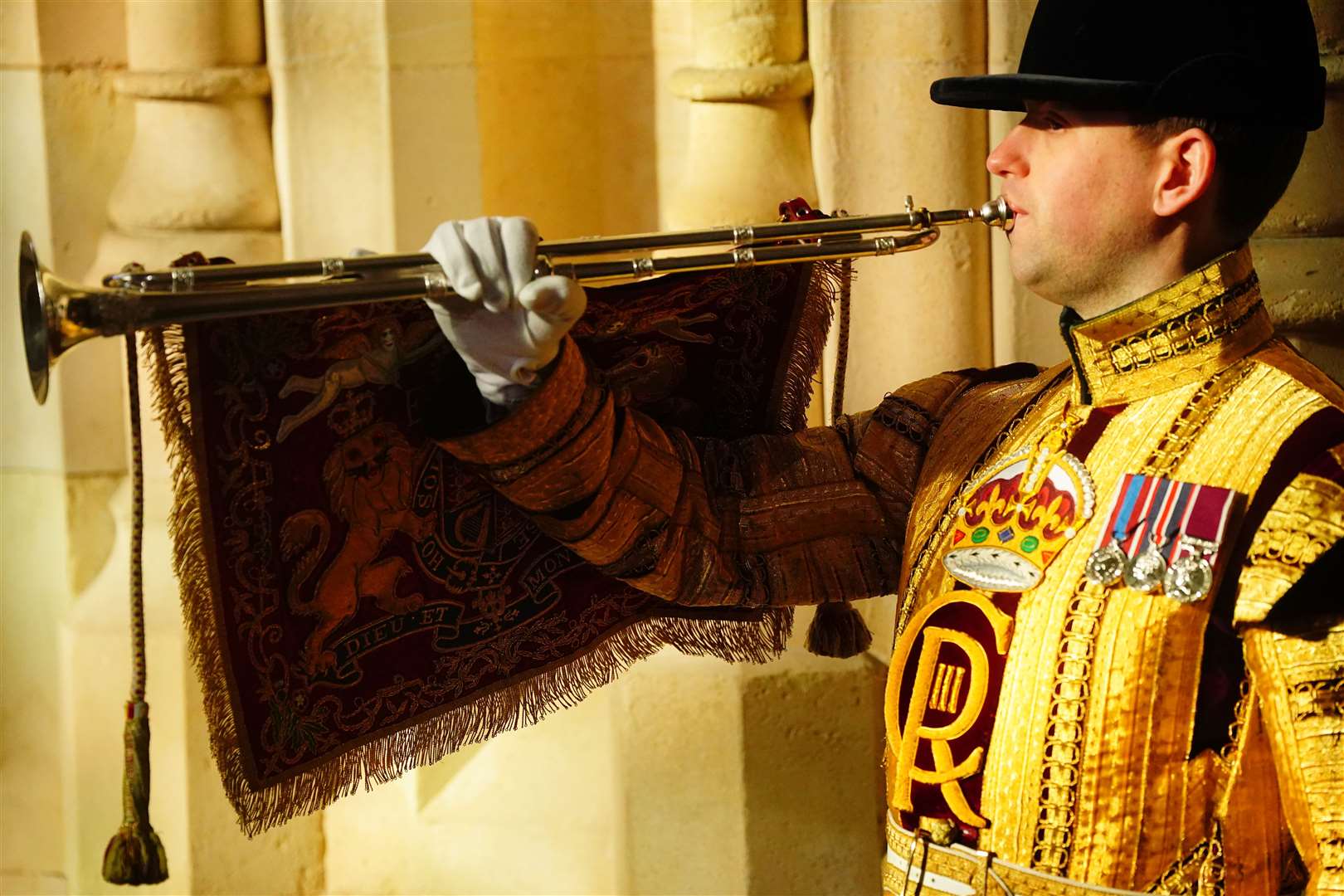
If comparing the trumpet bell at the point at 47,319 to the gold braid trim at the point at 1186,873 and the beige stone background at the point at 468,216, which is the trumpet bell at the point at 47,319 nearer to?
the gold braid trim at the point at 1186,873

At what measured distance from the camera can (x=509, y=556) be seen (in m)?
1.71

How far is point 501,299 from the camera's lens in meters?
1.41

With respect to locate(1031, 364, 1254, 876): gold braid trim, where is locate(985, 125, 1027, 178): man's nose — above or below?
above

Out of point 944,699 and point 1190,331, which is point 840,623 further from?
point 1190,331

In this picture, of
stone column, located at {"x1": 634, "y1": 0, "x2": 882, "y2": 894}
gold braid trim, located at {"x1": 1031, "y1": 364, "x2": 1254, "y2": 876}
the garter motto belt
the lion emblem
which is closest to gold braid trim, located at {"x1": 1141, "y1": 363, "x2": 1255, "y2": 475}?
gold braid trim, located at {"x1": 1031, "y1": 364, "x2": 1254, "y2": 876}

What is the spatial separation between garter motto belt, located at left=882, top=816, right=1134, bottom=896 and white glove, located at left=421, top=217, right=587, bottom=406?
0.53 m

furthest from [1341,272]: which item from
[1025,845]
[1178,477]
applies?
[1025,845]

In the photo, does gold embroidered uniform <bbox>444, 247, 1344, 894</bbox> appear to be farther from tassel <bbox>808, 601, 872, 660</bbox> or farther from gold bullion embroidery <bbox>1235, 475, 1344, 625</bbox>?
tassel <bbox>808, 601, 872, 660</bbox>

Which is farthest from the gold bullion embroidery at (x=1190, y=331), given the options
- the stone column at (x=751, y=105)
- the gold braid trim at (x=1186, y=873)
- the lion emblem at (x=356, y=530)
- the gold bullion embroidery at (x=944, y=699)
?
the stone column at (x=751, y=105)

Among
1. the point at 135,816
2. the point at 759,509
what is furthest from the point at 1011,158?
the point at 135,816

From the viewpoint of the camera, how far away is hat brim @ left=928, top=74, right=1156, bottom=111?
54.4 inches

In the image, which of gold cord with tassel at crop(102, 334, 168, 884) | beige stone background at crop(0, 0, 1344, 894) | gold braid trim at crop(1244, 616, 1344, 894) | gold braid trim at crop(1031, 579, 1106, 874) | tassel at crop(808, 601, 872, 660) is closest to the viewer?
gold braid trim at crop(1244, 616, 1344, 894)

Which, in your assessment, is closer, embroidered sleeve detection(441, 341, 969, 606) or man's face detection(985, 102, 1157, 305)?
man's face detection(985, 102, 1157, 305)

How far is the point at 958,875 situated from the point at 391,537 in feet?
2.01
